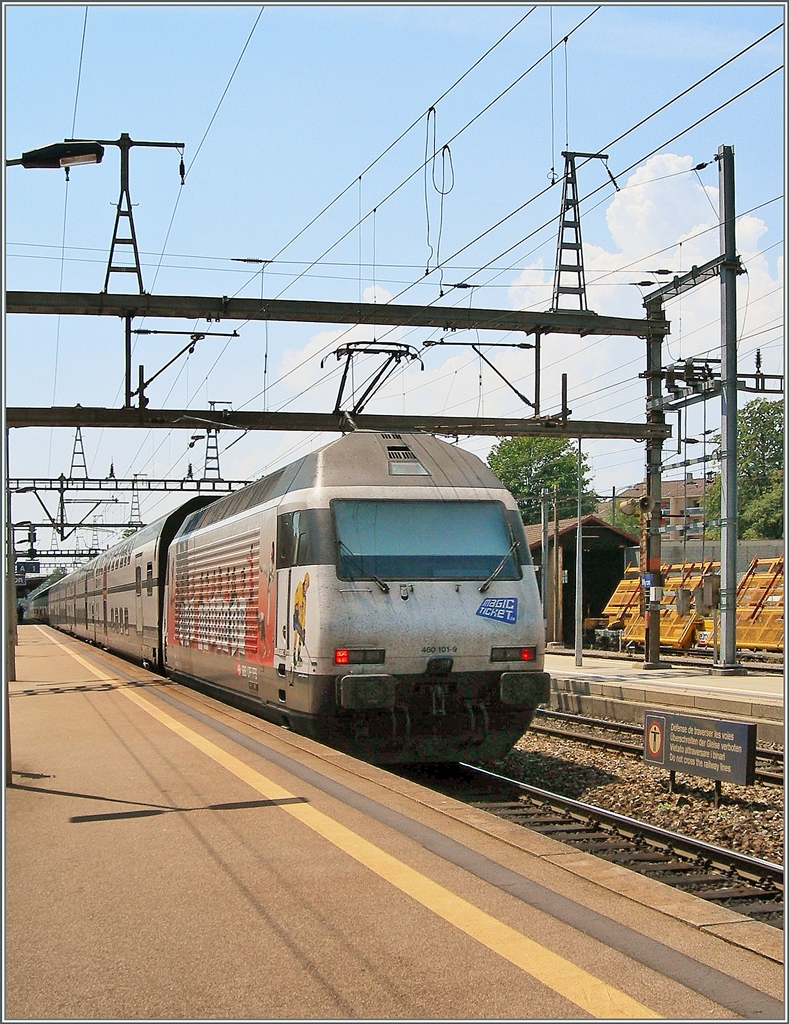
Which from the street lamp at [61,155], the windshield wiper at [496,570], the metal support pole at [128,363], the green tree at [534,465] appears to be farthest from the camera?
the green tree at [534,465]

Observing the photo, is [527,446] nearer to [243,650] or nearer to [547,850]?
[243,650]

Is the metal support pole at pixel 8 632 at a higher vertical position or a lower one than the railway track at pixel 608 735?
higher

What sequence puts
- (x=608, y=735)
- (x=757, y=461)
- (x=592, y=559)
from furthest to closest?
(x=757, y=461) < (x=592, y=559) < (x=608, y=735)

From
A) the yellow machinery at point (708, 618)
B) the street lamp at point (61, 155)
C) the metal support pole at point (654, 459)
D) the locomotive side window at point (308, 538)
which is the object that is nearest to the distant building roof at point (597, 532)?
the yellow machinery at point (708, 618)

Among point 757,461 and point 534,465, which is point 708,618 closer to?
point 757,461

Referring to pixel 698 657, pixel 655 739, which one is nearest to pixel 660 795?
pixel 655 739

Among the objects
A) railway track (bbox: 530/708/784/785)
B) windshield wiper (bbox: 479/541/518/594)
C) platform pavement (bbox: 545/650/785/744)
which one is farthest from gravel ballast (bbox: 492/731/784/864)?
windshield wiper (bbox: 479/541/518/594)

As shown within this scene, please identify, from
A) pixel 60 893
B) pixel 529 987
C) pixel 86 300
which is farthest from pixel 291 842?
pixel 86 300

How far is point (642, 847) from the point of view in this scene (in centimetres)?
895

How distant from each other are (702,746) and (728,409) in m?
11.2

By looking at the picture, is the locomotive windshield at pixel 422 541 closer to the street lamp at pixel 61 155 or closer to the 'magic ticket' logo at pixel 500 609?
the 'magic ticket' logo at pixel 500 609

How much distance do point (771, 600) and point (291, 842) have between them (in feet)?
83.8

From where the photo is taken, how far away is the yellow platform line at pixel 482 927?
417cm

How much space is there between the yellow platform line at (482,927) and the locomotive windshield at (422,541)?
327 cm
